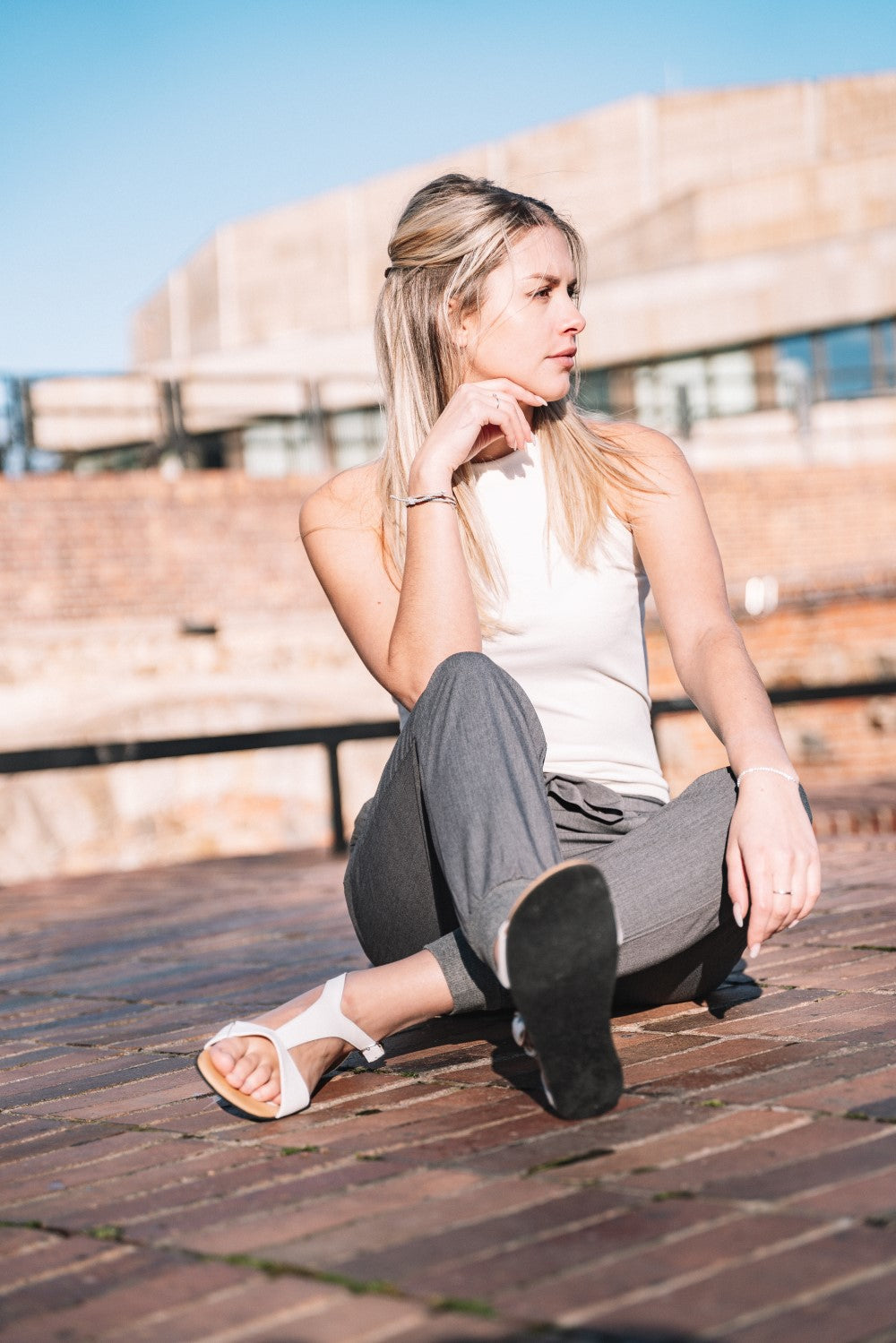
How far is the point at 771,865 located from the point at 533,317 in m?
1.18

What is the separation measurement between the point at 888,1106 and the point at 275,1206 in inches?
31.4

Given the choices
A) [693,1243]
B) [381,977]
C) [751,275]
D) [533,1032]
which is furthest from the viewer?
[751,275]

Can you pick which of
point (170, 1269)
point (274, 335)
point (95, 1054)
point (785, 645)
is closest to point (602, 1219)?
point (170, 1269)

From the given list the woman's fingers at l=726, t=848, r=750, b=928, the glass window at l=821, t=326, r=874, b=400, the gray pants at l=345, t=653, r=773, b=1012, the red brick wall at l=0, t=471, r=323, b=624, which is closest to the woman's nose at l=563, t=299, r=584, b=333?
the gray pants at l=345, t=653, r=773, b=1012

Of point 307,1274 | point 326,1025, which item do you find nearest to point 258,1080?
point 326,1025

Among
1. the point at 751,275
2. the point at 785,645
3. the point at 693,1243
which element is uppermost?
the point at 751,275

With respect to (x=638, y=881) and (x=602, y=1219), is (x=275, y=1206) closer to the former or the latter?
(x=602, y=1219)

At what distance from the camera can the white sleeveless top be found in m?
2.51

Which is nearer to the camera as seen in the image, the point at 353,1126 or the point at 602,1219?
the point at 602,1219

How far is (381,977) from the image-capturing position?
7.15ft

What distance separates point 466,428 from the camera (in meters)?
2.58

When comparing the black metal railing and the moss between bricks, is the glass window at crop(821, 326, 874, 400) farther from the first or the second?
the moss between bricks

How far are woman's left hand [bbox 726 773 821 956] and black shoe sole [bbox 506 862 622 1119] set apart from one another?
1.05ft

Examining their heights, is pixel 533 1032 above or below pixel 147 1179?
above
